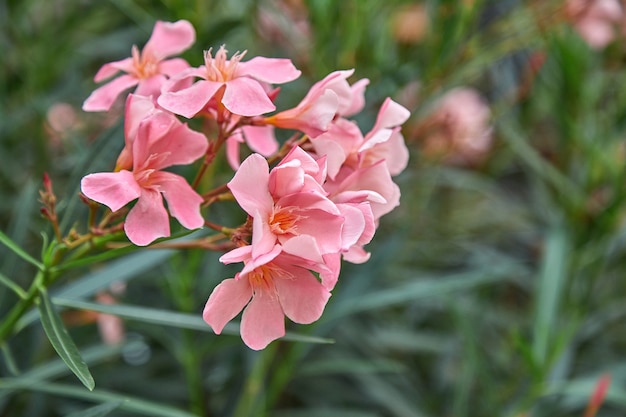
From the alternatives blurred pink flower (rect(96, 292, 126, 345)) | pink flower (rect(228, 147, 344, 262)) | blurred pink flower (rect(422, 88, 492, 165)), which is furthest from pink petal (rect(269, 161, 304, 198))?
blurred pink flower (rect(422, 88, 492, 165))

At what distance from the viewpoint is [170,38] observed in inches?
26.2

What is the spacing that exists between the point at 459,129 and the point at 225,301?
1013 mm

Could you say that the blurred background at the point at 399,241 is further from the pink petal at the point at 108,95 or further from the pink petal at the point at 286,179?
the pink petal at the point at 286,179

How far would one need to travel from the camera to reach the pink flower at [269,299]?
525mm

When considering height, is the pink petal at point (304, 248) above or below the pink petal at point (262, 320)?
above

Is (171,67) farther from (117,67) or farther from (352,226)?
(352,226)

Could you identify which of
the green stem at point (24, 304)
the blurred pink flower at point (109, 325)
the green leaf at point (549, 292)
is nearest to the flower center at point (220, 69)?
the green stem at point (24, 304)

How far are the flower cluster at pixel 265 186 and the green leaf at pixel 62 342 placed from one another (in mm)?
93

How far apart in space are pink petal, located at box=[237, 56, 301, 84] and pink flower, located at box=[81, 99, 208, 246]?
0.21ft

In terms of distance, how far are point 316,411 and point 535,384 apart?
0.32 m

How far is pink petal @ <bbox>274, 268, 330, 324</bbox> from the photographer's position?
53 centimetres

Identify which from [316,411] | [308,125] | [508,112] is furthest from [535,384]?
[308,125]

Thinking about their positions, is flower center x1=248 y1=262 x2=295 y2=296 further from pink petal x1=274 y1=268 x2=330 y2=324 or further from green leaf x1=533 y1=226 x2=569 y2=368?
green leaf x1=533 y1=226 x2=569 y2=368

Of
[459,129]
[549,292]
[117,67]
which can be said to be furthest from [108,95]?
[459,129]
